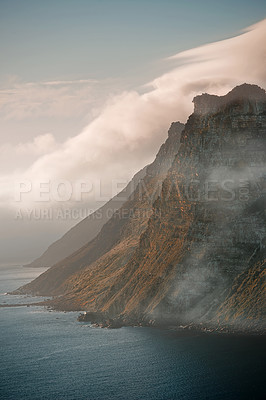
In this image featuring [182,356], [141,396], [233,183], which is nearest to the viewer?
[141,396]

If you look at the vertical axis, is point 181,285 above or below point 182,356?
above

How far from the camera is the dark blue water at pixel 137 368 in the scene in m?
119

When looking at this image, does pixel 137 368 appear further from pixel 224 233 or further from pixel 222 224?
pixel 222 224

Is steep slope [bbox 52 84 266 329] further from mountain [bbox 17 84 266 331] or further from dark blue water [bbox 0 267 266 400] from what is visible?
dark blue water [bbox 0 267 266 400]

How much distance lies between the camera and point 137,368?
458 ft

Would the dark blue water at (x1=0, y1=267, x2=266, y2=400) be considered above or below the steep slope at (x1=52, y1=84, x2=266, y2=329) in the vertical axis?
below

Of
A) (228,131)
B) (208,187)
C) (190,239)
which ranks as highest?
(228,131)

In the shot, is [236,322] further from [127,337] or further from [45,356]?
[45,356]

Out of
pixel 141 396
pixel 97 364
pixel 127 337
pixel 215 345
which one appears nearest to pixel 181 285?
pixel 127 337

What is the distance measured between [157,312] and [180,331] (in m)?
17.5

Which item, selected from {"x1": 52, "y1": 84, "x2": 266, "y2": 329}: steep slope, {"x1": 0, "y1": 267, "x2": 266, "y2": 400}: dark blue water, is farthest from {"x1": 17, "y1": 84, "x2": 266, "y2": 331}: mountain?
{"x1": 0, "y1": 267, "x2": 266, "y2": 400}: dark blue water

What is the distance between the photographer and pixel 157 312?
190750 mm

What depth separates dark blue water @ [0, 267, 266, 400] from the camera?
390ft

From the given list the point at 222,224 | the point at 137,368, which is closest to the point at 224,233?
the point at 222,224
